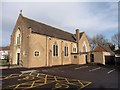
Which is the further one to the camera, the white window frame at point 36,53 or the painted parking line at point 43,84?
the white window frame at point 36,53

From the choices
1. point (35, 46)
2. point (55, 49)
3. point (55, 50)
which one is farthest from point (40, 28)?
point (55, 50)

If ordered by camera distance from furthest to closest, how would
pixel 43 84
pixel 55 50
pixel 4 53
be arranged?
pixel 4 53, pixel 55 50, pixel 43 84

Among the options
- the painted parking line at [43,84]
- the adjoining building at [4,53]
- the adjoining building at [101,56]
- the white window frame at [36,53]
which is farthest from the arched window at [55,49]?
the adjoining building at [4,53]

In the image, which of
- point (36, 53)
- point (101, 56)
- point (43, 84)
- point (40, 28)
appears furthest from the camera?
point (101, 56)

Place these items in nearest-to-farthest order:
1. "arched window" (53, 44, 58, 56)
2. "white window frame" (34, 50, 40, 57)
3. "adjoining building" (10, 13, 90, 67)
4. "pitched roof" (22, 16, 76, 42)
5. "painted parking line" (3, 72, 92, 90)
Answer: "painted parking line" (3, 72, 92, 90)
"adjoining building" (10, 13, 90, 67)
"white window frame" (34, 50, 40, 57)
"pitched roof" (22, 16, 76, 42)
"arched window" (53, 44, 58, 56)

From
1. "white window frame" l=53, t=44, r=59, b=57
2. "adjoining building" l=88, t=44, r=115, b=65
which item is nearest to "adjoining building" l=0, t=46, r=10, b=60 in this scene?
"white window frame" l=53, t=44, r=59, b=57

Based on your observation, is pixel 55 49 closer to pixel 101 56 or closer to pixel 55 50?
pixel 55 50

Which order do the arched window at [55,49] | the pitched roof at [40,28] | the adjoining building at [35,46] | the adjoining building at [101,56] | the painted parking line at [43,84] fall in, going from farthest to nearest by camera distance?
the adjoining building at [101,56] → the arched window at [55,49] → the pitched roof at [40,28] → the adjoining building at [35,46] → the painted parking line at [43,84]

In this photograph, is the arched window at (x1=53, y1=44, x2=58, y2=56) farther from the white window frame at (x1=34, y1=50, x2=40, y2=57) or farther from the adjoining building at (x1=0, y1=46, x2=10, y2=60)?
the adjoining building at (x1=0, y1=46, x2=10, y2=60)

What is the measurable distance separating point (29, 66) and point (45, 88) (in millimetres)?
16336

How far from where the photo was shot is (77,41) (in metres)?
42.8

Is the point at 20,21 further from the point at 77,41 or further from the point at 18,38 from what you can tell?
the point at 77,41

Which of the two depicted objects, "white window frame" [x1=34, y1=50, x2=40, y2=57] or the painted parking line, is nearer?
the painted parking line

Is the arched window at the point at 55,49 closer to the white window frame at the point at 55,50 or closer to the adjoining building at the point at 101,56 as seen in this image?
the white window frame at the point at 55,50
